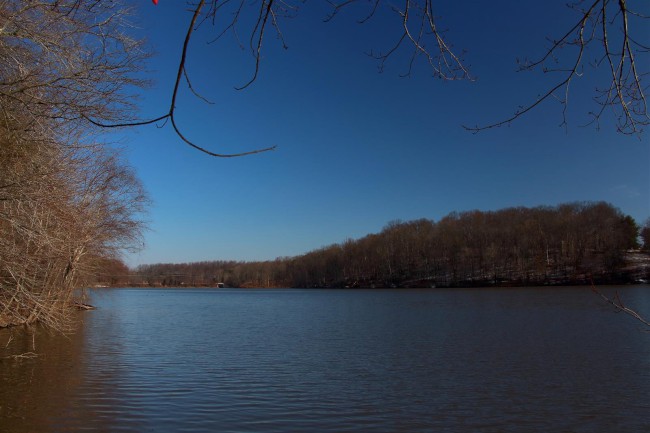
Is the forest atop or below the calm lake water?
atop

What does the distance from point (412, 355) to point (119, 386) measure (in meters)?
9.56

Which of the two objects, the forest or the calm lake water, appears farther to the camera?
the forest

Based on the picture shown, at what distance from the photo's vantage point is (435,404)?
10812 mm

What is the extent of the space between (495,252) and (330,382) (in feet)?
330

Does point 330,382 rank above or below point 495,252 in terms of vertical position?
below

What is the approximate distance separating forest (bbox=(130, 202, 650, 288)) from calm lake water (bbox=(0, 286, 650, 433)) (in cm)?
7288

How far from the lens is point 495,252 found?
348ft

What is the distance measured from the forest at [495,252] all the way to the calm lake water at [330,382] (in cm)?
7288

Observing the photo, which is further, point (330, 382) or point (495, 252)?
point (495, 252)

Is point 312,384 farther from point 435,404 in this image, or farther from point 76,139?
point 76,139

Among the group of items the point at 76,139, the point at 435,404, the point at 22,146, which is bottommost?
the point at 435,404

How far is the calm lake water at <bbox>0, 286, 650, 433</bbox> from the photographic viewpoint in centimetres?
955

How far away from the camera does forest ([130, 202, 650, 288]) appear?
92.9m

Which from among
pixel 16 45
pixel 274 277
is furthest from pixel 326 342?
pixel 274 277
